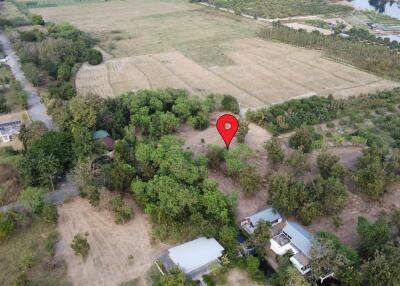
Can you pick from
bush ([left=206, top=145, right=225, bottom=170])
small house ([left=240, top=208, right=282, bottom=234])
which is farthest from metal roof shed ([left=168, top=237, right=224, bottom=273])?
bush ([left=206, top=145, right=225, bottom=170])

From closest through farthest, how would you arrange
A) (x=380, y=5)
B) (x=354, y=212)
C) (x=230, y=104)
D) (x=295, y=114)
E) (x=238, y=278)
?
(x=238, y=278) → (x=354, y=212) → (x=295, y=114) → (x=230, y=104) → (x=380, y=5)

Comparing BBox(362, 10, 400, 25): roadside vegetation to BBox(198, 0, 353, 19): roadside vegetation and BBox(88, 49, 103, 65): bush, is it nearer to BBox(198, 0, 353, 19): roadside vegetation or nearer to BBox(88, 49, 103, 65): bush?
BBox(198, 0, 353, 19): roadside vegetation

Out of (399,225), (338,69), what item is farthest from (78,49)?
(399,225)

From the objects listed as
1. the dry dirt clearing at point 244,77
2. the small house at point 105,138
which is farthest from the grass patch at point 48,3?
the small house at point 105,138

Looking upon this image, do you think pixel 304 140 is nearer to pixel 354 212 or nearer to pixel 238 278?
pixel 354 212

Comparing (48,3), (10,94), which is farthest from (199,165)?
(48,3)

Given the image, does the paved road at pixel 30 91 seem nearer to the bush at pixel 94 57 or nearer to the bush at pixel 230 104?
the bush at pixel 94 57
